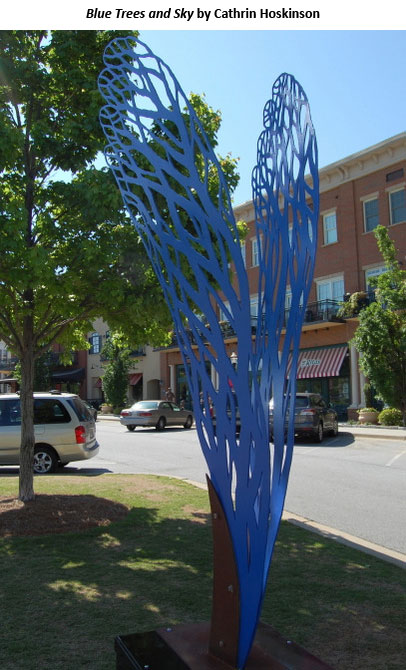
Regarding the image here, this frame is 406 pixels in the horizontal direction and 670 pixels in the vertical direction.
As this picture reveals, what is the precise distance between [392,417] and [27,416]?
18.9 metres

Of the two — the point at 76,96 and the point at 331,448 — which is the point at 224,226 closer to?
the point at 76,96

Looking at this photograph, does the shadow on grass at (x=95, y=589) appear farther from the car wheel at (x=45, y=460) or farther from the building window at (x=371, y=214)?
the building window at (x=371, y=214)

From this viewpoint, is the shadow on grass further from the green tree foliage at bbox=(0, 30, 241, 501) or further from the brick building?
the brick building

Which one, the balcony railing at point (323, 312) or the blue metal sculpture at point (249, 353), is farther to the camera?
the balcony railing at point (323, 312)

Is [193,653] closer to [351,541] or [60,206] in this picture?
[351,541]

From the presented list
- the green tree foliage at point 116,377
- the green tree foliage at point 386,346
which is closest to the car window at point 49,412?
the green tree foliage at point 386,346

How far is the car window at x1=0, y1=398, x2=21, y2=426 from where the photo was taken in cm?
1300

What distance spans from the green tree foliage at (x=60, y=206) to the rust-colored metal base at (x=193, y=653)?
14.0 feet

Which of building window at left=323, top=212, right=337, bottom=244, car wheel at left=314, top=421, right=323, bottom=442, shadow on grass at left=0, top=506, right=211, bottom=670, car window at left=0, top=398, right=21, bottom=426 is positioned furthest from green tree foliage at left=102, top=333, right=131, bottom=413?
shadow on grass at left=0, top=506, right=211, bottom=670

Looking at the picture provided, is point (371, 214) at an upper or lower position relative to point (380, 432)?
upper

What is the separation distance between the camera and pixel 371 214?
2986 cm

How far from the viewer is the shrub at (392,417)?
23.7 meters

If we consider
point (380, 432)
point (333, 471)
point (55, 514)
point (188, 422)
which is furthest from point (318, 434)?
point (55, 514)

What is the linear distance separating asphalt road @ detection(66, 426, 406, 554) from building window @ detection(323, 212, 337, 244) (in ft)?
42.1
